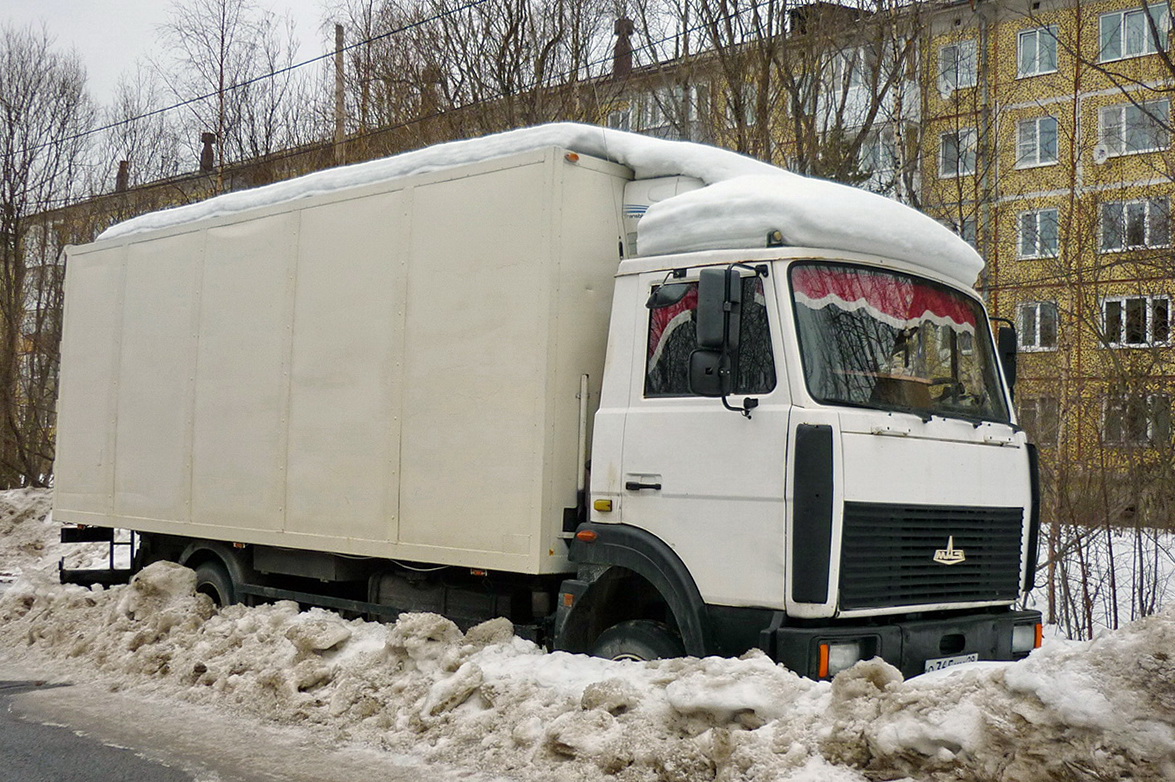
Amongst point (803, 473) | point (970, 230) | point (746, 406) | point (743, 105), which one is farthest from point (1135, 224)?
point (803, 473)

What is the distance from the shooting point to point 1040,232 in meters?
12.5

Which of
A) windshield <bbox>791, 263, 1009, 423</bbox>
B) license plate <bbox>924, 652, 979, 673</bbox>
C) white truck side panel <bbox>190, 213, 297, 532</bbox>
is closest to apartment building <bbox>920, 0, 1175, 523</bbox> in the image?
windshield <bbox>791, 263, 1009, 423</bbox>

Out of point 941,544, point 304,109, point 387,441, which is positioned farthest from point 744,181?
point 304,109

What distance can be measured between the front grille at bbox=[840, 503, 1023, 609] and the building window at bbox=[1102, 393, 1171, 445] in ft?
15.1

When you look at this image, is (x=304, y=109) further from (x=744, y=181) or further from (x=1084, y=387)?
(x=744, y=181)

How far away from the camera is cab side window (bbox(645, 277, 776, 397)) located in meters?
6.02

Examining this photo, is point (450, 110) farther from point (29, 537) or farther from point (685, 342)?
point (685, 342)

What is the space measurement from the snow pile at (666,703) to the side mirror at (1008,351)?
2191mm

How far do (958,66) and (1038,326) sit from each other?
10.6ft

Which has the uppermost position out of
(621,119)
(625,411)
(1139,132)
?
(621,119)

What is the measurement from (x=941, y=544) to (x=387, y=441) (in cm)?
345

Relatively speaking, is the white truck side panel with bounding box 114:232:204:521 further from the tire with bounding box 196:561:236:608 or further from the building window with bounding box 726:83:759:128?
the building window with bounding box 726:83:759:128

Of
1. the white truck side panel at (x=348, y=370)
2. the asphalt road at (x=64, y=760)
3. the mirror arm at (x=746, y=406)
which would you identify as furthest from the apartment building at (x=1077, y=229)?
the asphalt road at (x=64, y=760)

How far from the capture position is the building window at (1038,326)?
40.6 feet
